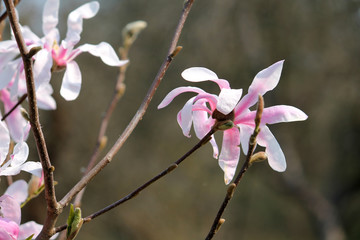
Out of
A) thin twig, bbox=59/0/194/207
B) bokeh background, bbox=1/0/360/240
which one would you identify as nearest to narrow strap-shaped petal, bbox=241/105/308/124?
thin twig, bbox=59/0/194/207

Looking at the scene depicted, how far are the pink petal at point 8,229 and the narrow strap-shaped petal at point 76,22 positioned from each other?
0.25 m

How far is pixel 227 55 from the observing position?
4582 millimetres

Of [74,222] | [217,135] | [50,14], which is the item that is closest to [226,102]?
[74,222]

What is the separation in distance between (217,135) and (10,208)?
15.0ft

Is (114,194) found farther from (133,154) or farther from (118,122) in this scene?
(118,122)

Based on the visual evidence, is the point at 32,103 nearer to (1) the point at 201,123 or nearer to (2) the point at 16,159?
Answer: (2) the point at 16,159

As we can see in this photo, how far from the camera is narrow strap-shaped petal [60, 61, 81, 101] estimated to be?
63cm

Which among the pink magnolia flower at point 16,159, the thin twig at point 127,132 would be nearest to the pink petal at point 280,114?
the thin twig at point 127,132

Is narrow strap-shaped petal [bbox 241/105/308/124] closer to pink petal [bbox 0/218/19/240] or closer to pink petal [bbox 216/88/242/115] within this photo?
pink petal [bbox 216/88/242/115]

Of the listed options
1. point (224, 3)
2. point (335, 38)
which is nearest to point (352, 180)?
point (335, 38)

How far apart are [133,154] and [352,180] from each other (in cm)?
225

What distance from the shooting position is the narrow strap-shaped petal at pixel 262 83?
0.51 meters

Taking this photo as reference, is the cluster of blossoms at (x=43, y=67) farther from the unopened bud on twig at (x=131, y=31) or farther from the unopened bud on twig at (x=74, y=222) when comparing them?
the unopened bud on twig at (x=131, y=31)

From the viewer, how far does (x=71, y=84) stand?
2.11 feet
